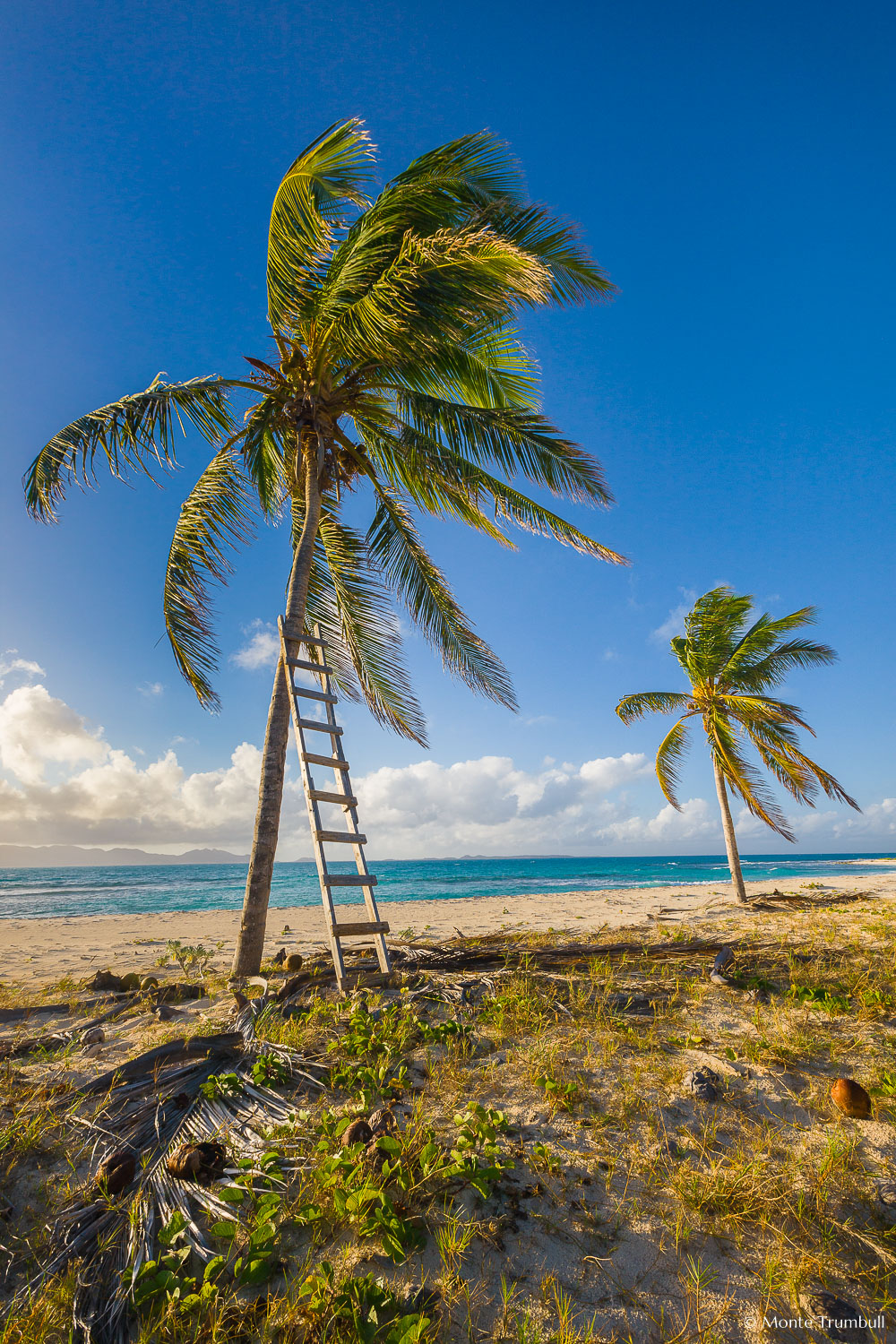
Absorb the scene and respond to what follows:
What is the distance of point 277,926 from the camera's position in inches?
492

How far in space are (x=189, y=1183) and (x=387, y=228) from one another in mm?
7433

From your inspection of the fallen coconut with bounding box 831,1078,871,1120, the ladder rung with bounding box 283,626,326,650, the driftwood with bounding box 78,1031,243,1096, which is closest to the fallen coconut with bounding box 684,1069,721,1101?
the fallen coconut with bounding box 831,1078,871,1120

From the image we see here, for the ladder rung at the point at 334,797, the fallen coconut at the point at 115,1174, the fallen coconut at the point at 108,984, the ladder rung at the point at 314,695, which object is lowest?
the fallen coconut at the point at 108,984

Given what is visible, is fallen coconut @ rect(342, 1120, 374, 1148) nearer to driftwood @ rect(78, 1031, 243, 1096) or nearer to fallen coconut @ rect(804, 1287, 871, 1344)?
driftwood @ rect(78, 1031, 243, 1096)

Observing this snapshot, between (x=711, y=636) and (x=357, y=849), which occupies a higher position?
(x=711, y=636)

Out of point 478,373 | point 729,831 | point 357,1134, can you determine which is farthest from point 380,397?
point 729,831

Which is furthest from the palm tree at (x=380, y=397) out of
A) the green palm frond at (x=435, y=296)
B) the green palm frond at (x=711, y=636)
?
the green palm frond at (x=711, y=636)

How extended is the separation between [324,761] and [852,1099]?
4450 millimetres

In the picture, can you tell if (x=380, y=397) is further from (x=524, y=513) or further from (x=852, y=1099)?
(x=852, y=1099)

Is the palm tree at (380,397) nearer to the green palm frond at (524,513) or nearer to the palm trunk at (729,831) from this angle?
the green palm frond at (524,513)

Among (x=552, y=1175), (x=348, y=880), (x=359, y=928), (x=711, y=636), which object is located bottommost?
(x=552, y=1175)

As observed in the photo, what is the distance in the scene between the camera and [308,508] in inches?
260

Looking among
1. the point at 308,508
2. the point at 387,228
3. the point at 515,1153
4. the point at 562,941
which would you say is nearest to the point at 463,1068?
the point at 515,1153

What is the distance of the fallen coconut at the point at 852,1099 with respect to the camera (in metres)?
2.64
